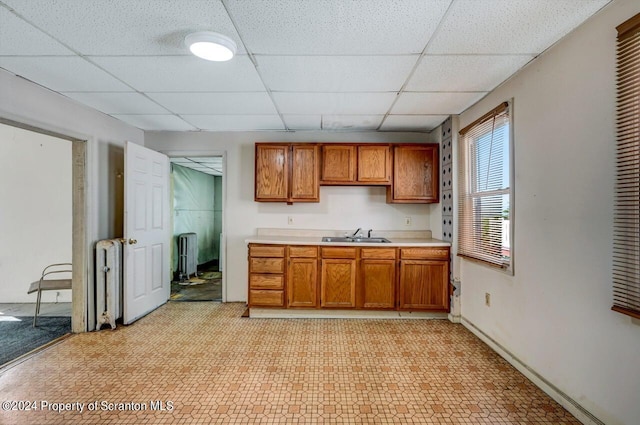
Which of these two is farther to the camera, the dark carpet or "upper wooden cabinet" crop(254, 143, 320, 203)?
"upper wooden cabinet" crop(254, 143, 320, 203)

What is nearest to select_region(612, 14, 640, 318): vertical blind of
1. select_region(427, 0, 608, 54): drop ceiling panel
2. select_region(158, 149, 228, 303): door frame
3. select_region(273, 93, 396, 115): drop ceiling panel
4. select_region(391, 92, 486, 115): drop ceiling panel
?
select_region(427, 0, 608, 54): drop ceiling panel

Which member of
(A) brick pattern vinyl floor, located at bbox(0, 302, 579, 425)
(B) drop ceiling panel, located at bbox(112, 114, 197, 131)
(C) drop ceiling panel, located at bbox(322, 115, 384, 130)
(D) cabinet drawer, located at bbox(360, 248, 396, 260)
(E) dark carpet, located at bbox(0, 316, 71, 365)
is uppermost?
(B) drop ceiling panel, located at bbox(112, 114, 197, 131)

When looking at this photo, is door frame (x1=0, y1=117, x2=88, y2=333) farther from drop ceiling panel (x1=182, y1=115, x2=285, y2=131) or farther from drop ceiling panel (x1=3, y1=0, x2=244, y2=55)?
drop ceiling panel (x1=3, y1=0, x2=244, y2=55)

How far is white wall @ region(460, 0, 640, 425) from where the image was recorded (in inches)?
59.6

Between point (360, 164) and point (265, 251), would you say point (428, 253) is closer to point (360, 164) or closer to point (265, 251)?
point (360, 164)

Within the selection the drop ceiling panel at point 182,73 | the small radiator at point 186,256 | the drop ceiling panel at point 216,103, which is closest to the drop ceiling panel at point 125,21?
the drop ceiling panel at point 182,73

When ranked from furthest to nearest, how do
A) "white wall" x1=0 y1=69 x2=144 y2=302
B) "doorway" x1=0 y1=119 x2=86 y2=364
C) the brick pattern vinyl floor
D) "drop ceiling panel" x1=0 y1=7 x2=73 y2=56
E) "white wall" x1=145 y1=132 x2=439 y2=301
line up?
"white wall" x1=145 y1=132 x2=439 y2=301 → "doorway" x1=0 y1=119 x2=86 y2=364 → "white wall" x1=0 y1=69 x2=144 y2=302 → the brick pattern vinyl floor → "drop ceiling panel" x1=0 y1=7 x2=73 y2=56

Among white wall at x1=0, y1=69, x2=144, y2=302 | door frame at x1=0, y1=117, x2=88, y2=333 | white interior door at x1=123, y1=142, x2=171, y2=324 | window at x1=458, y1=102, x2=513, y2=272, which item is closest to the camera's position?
white wall at x1=0, y1=69, x2=144, y2=302

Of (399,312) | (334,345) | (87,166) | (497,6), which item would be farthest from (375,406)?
(87,166)

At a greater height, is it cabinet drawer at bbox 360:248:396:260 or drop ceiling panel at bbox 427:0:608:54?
drop ceiling panel at bbox 427:0:608:54

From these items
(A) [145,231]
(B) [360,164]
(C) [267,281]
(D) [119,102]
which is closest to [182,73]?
(D) [119,102]

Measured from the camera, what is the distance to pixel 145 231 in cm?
336

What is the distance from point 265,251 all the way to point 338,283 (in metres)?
0.91

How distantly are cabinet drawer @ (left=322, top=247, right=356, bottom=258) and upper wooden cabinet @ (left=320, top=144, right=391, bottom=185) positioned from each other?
0.84 meters
